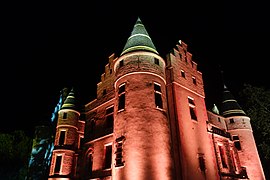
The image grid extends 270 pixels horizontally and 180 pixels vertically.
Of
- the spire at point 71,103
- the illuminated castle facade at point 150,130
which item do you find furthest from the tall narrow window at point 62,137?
the spire at point 71,103

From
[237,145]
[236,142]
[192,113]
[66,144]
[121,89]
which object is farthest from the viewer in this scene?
[236,142]

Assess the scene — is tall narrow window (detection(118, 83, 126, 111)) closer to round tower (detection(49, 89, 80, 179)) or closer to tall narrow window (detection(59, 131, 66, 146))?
round tower (detection(49, 89, 80, 179))

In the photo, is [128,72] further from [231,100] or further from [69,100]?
[231,100]

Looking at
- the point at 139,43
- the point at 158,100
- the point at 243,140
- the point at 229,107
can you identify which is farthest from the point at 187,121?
the point at 229,107

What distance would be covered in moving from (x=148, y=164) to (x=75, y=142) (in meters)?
13.0

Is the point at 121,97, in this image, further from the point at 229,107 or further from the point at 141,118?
the point at 229,107

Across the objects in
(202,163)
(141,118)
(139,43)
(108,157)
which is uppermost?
(139,43)

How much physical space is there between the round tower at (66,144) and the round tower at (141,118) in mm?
9402

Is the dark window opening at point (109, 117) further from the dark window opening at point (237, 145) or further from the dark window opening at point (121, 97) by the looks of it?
the dark window opening at point (237, 145)

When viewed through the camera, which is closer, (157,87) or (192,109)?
A: (157,87)

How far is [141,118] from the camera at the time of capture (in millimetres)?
15727

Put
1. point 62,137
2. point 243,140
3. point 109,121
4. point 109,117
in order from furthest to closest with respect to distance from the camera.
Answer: point 243,140
point 62,137
point 109,117
point 109,121

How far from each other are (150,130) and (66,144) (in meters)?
12.5

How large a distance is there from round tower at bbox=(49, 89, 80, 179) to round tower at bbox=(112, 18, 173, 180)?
30.8ft
